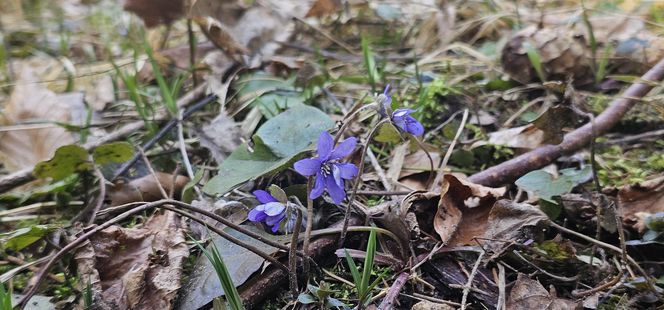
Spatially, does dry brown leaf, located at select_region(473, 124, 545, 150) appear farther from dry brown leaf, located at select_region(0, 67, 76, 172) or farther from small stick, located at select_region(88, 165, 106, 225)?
dry brown leaf, located at select_region(0, 67, 76, 172)

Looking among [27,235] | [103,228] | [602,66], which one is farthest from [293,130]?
[602,66]

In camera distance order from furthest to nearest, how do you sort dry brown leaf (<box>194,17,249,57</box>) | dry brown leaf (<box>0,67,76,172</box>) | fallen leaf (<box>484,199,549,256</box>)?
dry brown leaf (<box>194,17,249,57</box>), dry brown leaf (<box>0,67,76,172</box>), fallen leaf (<box>484,199,549,256</box>)

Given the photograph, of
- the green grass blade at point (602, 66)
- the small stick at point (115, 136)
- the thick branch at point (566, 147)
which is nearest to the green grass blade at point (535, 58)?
the green grass blade at point (602, 66)

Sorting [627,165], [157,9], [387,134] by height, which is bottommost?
[627,165]

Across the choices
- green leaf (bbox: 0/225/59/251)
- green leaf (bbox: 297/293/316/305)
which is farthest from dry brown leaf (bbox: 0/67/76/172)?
green leaf (bbox: 297/293/316/305)

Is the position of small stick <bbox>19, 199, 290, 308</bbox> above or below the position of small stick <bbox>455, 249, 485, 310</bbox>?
above

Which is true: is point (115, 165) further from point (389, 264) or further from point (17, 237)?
point (389, 264)

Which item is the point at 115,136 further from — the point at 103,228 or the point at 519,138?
the point at 519,138
